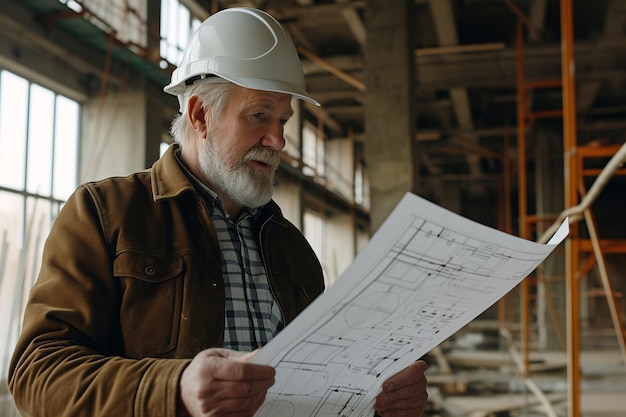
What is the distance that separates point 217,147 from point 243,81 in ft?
0.64

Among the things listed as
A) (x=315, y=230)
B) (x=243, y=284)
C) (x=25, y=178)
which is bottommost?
(x=243, y=284)

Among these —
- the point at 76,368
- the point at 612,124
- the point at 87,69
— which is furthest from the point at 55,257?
the point at 612,124

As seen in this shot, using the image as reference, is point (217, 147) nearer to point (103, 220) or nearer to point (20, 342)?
point (103, 220)

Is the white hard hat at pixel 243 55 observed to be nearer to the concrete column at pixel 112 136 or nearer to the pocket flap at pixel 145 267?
the pocket flap at pixel 145 267

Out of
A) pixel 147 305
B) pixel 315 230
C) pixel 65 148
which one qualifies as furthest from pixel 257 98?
pixel 315 230

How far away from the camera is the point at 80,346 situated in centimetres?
160

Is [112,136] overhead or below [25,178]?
overhead

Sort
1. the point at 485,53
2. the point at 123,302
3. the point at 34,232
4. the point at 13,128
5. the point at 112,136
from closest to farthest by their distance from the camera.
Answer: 1. the point at 123,302
2. the point at 13,128
3. the point at 34,232
4. the point at 112,136
5. the point at 485,53

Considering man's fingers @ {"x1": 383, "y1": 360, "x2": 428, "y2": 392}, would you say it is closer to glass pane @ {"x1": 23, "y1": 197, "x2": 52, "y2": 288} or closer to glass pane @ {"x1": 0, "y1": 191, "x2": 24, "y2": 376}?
glass pane @ {"x1": 0, "y1": 191, "x2": 24, "y2": 376}

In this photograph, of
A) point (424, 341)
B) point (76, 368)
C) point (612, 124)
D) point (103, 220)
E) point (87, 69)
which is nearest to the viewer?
point (76, 368)

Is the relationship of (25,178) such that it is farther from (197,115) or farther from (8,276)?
(197,115)

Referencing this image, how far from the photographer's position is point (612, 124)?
17.3 m

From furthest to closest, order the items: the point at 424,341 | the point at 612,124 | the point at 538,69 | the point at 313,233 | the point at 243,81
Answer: the point at 313,233 → the point at 612,124 → the point at 538,69 → the point at 243,81 → the point at 424,341

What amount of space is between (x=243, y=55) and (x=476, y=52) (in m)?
10.7
